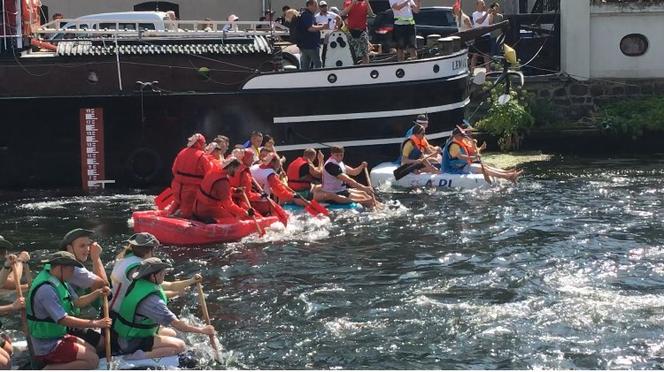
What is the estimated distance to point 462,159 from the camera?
20797 millimetres

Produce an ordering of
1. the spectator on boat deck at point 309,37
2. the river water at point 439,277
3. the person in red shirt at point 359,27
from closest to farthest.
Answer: the river water at point 439,277 → the spectator on boat deck at point 309,37 → the person in red shirt at point 359,27

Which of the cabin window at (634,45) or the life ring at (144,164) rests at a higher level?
the cabin window at (634,45)

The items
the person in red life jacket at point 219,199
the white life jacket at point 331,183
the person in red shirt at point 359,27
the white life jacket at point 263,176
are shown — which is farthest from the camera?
the person in red shirt at point 359,27

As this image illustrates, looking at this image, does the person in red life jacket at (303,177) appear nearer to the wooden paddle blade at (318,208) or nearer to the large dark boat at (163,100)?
the wooden paddle blade at (318,208)

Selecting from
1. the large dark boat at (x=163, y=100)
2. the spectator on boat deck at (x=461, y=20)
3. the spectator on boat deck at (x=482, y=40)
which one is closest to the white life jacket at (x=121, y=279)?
the large dark boat at (x=163, y=100)

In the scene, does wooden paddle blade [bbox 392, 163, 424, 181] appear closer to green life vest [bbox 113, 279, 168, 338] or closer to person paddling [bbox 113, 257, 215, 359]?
person paddling [bbox 113, 257, 215, 359]

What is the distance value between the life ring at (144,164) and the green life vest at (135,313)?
11024mm

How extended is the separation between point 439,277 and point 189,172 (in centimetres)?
423

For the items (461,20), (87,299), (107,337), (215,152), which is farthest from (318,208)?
(461,20)

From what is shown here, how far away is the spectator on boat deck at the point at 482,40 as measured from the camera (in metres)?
25.5

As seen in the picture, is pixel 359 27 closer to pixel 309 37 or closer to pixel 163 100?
pixel 309 37

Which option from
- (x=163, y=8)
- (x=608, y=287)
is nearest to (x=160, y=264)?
(x=608, y=287)

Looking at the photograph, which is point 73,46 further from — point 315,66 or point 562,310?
point 562,310

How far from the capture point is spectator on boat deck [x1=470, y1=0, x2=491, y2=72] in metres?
25.5
